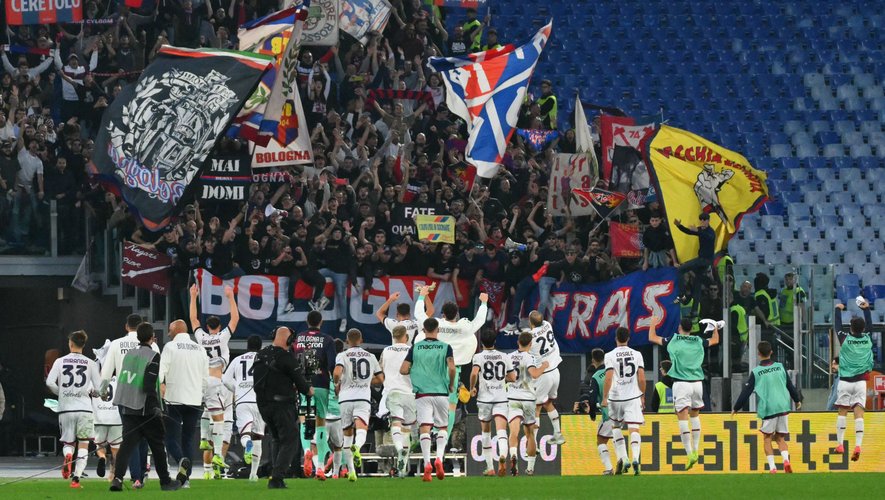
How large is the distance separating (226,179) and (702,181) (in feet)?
27.0

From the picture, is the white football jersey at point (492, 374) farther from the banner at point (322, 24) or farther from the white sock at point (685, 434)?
the banner at point (322, 24)

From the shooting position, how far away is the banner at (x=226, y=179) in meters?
28.8

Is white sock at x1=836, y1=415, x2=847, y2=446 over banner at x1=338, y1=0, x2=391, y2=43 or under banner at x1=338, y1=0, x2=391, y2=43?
under

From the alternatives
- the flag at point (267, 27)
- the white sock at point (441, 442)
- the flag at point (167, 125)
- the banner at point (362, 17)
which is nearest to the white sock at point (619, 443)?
the white sock at point (441, 442)

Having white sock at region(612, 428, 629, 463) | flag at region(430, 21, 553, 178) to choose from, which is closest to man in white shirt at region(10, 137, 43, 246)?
flag at region(430, 21, 553, 178)

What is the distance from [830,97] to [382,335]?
48.7ft

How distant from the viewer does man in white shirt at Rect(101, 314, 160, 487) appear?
67.6ft

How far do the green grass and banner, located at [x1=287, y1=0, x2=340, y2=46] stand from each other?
37.2 feet

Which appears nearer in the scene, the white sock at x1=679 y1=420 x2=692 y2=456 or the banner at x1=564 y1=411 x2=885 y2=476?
the white sock at x1=679 y1=420 x2=692 y2=456

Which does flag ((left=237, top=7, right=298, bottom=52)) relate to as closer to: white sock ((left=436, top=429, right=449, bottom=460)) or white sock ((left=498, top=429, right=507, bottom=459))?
white sock ((left=498, top=429, right=507, bottom=459))

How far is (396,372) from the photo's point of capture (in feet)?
76.6

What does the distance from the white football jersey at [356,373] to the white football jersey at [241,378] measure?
175 centimetres

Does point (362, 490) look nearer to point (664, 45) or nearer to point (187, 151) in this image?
point (187, 151)

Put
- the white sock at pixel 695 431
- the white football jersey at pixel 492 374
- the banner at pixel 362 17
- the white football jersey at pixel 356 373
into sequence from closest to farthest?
1. the white football jersey at pixel 356 373
2. the white football jersey at pixel 492 374
3. the white sock at pixel 695 431
4. the banner at pixel 362 17
